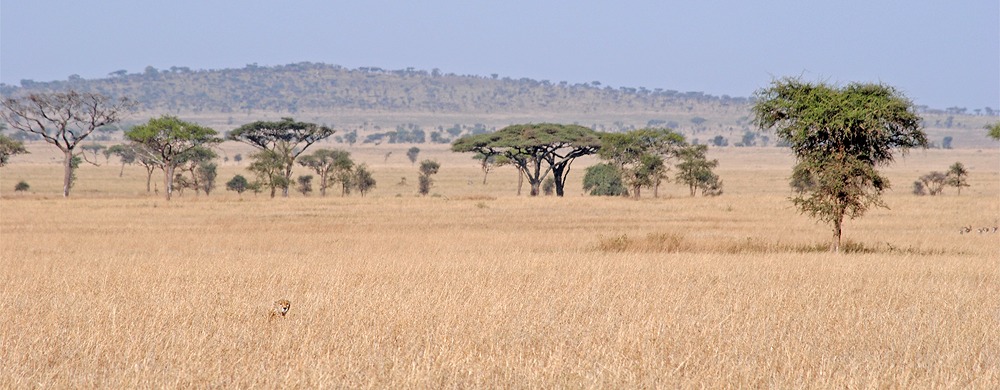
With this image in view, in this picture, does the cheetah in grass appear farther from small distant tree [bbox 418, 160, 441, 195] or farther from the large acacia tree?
small distant tree [bbox 418, 160, 441, 195]

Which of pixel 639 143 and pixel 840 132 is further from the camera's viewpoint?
pixel 639 143

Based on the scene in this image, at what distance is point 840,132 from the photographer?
23.4 metres

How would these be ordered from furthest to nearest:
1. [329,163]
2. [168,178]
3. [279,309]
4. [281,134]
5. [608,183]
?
[329,163] → [608,183] → [281,134] → [168,178] → [279,309]

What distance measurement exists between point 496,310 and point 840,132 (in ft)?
47.0

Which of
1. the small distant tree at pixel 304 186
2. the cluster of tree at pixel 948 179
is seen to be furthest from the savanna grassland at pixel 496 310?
the small distant tree at pixel 304 186

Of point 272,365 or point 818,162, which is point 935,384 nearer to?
point 272,365

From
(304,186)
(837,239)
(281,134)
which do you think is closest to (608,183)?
(281,134)

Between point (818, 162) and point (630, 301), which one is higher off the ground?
point (818, 162)

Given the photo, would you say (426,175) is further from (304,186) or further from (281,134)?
(281,134)

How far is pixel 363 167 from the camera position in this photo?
278 ft

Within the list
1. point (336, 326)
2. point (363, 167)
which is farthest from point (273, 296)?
point (363, 167)

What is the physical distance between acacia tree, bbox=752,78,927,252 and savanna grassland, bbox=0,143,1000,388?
163cm

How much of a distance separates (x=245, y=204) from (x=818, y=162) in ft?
112

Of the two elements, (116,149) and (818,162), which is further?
(116,149)
